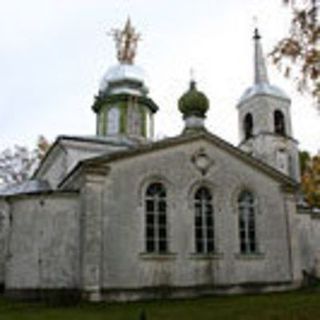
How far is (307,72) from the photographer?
11031 mm

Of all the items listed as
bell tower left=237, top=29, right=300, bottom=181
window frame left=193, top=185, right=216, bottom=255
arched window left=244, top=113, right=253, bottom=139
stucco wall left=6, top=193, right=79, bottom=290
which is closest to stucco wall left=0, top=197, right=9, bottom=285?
stucco wall left=6, top=193, right=79, bottom=290

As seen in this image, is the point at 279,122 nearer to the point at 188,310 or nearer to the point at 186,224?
the point at 186,224

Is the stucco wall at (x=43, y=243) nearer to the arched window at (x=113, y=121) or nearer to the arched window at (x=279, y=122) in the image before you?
the arched window at (x=113, y=121)

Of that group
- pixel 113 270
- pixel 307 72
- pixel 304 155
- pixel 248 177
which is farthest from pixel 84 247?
pixel 304 155

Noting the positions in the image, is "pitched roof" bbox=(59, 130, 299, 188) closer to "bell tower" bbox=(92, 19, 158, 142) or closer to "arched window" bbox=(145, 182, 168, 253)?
"arched window" bbox=(145, 182, 168, 253)

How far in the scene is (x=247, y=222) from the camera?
2289 cm

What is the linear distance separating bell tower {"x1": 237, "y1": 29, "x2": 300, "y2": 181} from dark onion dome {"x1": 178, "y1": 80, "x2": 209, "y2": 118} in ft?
32.6

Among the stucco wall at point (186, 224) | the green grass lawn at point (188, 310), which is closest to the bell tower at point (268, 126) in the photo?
the stucco wall at point (186, 224)

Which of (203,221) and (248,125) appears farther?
(248,125)

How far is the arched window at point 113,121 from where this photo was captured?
30.6 meters

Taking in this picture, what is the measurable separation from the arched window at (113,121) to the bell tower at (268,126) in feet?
35.0

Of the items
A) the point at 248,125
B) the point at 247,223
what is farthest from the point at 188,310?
the point at 248,125

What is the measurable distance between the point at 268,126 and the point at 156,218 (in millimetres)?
17967

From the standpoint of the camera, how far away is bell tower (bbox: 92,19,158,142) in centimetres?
3052
